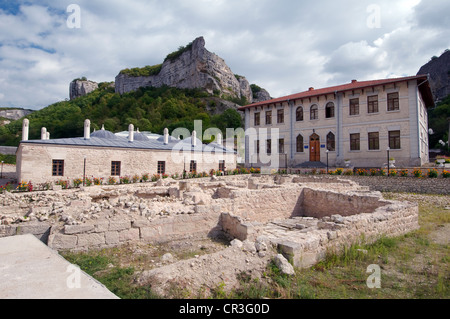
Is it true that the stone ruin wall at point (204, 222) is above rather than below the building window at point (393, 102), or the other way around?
below

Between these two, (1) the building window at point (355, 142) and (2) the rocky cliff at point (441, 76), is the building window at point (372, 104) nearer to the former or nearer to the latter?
(1) the building window at point (355, 142)

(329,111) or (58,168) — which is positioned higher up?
(329,111)

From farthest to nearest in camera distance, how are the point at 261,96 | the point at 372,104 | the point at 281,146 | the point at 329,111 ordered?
the point at 261,96
the point at 281,146
the point at 329,111
the point at 372,104

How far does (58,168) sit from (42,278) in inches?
718

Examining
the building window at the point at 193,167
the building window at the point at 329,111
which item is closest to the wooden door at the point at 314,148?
the building window at the point at 329,111

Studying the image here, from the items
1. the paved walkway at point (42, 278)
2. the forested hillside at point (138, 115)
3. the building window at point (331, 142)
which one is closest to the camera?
the paved walkway at point (42, 278)

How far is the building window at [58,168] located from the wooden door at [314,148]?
23.7 m

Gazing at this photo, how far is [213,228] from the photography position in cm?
841

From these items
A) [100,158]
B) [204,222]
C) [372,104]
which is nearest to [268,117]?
[372,104]

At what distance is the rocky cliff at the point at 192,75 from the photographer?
78.4m

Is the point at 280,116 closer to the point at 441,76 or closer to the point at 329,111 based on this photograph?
the point at 329,111

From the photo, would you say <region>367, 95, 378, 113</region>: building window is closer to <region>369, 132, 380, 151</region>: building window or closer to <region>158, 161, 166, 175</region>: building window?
<region>369, 132, 380, 151</region>: building window
